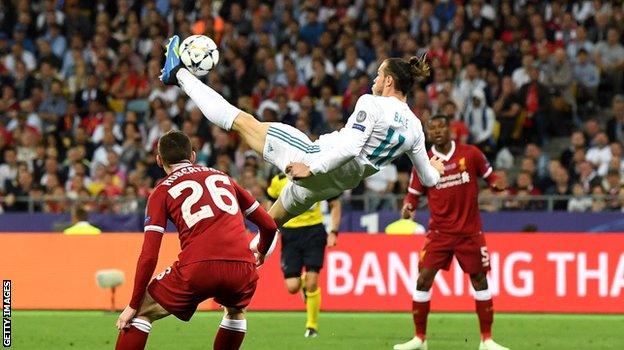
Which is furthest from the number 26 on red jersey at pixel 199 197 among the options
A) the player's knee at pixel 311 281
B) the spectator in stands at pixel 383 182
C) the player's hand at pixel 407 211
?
the spectator in stands at pixel 383 182

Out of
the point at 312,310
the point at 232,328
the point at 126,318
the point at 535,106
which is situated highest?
the point at 535,106

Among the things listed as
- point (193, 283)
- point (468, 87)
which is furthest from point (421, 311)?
point (468, 87)

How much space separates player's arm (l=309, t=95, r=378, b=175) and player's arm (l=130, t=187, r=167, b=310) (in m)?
1.38

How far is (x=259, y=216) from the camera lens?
9.99m

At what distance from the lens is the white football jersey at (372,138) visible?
34.0 ft

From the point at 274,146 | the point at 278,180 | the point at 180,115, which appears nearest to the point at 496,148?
the point at 180,115

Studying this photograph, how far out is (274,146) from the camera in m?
10.8

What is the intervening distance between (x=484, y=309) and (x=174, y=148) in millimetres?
4541

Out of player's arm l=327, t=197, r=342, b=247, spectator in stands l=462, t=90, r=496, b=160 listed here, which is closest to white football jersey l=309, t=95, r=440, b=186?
player's arm l=327, t=197, r=342, b=247

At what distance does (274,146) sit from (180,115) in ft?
40.4

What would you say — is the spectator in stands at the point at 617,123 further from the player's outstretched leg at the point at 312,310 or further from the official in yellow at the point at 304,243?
the player's outstretched leg at the point at 312,310

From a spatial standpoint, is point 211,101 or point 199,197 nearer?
point 199,197

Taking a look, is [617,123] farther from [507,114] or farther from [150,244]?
[150,244]

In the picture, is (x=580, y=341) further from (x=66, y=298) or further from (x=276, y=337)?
(x=66, y=298)
